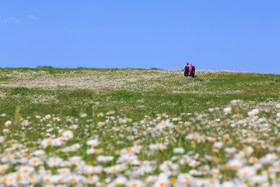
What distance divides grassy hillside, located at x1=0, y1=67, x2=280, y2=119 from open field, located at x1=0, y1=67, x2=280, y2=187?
0.10 metres

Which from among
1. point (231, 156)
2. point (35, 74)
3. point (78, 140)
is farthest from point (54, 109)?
point (35, 74)

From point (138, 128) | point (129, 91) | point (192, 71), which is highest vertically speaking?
point (192, 71)

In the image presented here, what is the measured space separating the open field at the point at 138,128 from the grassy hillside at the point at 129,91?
101 mm

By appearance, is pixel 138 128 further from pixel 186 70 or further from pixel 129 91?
pixel 186 70

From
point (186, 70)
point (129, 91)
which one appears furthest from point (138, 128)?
point (186, 70)

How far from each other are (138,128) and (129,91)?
21.2m

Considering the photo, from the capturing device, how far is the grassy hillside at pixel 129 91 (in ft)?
78.1

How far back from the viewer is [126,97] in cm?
2897

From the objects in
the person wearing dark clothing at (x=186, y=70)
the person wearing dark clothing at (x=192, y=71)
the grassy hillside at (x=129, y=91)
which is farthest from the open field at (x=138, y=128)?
the person wearing dark clothing at (x=192, y=71)

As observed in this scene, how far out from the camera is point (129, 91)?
32531 millimetres

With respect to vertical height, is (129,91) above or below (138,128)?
above

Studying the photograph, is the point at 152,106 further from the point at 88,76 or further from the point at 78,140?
the point at 88,76

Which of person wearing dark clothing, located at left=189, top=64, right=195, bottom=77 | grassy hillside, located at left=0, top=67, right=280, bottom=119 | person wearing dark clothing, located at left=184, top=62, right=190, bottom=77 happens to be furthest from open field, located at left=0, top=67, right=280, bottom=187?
person wearing dark clothing, located at left=189, top=64, right=195, bottom=77

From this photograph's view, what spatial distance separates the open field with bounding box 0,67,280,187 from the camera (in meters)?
5.06
